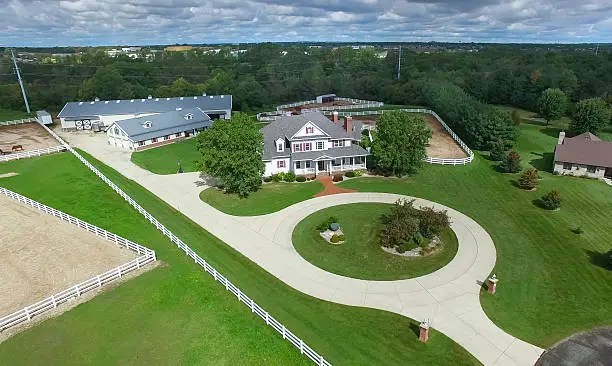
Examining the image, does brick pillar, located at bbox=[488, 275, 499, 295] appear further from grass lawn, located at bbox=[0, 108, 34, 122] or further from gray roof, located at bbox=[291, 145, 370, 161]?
grass lawn, located at bbox=[0, 108, 34, 122]

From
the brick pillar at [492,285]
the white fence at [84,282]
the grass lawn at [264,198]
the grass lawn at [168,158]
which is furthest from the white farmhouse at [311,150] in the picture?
the brick pillar at [492,285]

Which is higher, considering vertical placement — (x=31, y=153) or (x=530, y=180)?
(x=31, y=153)

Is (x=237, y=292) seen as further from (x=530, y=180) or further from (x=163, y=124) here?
(x=163, y=124)

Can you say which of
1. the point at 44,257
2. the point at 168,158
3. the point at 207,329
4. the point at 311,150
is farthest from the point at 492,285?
the point at 168,158

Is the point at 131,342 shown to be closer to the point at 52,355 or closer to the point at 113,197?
the point at 52,355

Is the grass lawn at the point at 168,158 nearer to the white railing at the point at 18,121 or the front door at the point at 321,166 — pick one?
the front door at the point at 321,166

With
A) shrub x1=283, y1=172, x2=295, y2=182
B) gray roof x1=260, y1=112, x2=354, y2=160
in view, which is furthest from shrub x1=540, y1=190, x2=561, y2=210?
shrub x1=283, y1=172, x2=295, y2=182
